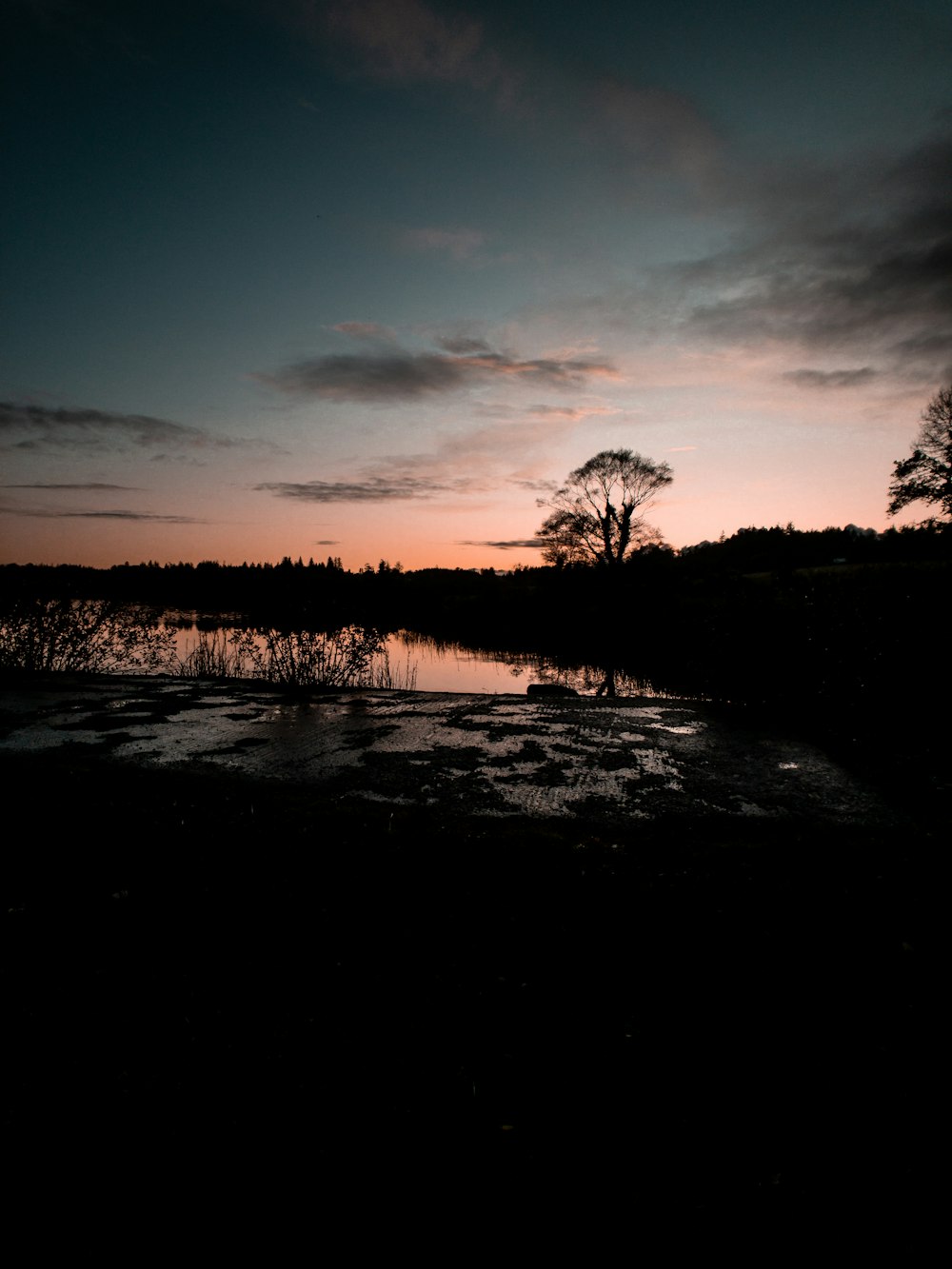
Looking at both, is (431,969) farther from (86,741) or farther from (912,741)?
(912,741)

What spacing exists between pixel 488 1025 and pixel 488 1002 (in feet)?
0.53

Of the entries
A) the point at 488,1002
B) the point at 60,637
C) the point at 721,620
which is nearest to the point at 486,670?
the point at 721,620

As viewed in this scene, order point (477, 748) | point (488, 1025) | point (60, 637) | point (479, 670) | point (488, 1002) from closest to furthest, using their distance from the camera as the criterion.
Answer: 1. point (488, 1025)
2. point (488, 1002)
3. point (477, 748)
4. point (60, 637)
5. point (479, 670)

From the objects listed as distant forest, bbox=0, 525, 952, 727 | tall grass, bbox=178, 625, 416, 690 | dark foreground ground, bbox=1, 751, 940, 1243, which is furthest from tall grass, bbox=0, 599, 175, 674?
dark foreground ground, bbox=1, 751, 940, 1243

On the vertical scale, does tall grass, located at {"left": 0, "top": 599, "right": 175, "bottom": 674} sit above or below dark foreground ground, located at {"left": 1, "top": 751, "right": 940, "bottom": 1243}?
above

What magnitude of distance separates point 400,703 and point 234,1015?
29.5 feet

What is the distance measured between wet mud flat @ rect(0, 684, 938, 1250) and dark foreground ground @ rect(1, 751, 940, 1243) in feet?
0.05

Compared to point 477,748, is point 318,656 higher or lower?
higher

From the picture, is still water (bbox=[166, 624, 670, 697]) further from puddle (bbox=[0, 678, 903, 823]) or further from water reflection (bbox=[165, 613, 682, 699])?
A: puddle (bbox=[0, 678, 903, 823])

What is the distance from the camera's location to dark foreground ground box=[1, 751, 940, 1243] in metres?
2.27

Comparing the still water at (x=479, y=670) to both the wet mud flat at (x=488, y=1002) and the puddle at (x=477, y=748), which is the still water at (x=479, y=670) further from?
the wet mud flat at (x=488, y=1002)

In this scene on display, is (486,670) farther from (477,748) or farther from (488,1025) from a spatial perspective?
(488,1025)

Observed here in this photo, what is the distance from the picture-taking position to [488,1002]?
3180 millimetres

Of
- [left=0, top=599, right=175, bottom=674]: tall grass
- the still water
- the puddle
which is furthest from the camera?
the still water
